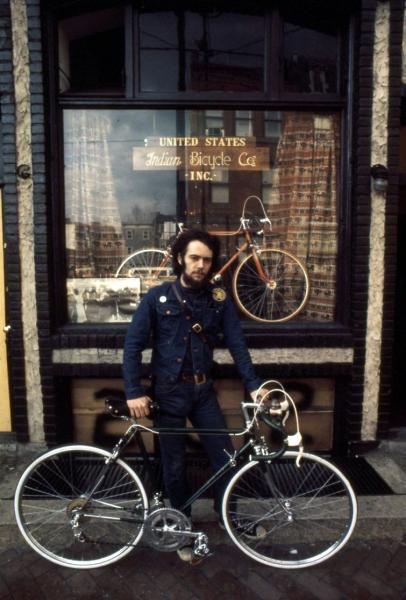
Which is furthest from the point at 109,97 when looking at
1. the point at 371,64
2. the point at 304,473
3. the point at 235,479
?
the point at 304,473

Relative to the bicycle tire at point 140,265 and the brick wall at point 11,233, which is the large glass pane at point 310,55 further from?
the brick wall at point 11,233

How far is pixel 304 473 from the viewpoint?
4.25 m

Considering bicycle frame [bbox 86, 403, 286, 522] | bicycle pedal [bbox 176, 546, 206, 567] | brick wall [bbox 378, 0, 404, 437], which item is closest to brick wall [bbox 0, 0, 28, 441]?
bicycle frame [bbox 86, 403, 286, 522]

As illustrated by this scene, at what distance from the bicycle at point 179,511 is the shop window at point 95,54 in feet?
10.6

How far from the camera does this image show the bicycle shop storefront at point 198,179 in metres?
4.57

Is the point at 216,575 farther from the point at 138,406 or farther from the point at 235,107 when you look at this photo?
the point at 235,107

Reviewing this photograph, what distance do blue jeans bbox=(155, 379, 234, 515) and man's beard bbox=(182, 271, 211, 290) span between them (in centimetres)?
65

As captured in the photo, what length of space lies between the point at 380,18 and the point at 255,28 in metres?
1.15

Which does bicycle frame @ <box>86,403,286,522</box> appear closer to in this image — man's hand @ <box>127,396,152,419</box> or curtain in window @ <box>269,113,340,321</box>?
man's hand @ <box>127,396,152,419</box>

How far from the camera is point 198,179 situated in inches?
188

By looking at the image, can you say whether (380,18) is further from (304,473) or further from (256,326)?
(304,473)

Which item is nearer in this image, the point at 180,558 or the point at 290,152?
the point at 180,558

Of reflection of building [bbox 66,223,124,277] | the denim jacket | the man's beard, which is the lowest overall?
the denim jacket

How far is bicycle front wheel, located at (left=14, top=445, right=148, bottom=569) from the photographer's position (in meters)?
3.08
